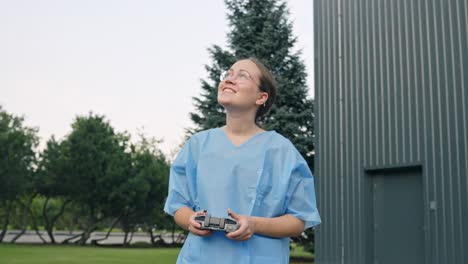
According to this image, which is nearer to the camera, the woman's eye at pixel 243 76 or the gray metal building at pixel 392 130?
the woman's eye at pixel 243 76

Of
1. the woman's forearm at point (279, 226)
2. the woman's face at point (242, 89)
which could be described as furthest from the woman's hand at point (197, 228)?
the woman's face at point (242, 89)

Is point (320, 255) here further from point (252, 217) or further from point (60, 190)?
point (60, 190)

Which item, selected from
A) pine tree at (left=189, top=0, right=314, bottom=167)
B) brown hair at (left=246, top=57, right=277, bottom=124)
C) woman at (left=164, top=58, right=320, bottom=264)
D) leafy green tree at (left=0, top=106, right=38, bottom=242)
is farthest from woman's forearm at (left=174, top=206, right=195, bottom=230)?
leafy green tree at (left=0, top=106, right=38, bottom=242)

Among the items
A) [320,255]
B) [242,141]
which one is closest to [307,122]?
[320,255]

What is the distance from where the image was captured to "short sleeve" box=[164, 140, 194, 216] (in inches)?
68.8

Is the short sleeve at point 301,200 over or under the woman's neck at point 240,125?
under

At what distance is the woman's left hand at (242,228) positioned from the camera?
151 cm

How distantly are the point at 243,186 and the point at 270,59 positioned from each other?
15065mm

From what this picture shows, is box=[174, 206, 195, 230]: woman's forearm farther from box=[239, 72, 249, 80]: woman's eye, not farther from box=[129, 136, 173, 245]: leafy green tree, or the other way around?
box=[129, 136, 173, 245]: leafy green tree

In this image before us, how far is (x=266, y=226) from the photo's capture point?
1.61m

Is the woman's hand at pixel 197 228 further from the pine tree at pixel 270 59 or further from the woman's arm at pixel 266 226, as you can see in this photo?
the pine tree at pixel 270 59

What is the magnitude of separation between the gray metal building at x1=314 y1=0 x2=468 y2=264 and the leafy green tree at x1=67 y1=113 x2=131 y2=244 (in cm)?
2011

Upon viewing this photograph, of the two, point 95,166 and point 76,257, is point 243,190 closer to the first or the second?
point 76,257

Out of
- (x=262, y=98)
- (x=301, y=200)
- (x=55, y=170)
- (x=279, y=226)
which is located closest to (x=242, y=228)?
(x=279, y=226)
